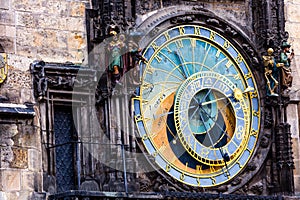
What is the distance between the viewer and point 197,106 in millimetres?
15773

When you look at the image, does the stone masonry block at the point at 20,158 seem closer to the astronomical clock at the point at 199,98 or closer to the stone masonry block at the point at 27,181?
the stone masonry block at the point at 27,181

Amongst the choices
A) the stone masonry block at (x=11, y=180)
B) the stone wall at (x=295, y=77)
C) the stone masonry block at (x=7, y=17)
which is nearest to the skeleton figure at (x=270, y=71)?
the stone wall at (x=295, y=77)

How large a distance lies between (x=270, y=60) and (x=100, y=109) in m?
2.52

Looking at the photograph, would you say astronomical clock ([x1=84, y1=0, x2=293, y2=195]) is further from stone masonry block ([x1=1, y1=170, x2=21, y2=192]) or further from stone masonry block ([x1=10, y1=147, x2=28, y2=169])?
stone masonry block ([x1=1, y1=170, x2=21, y2=192])

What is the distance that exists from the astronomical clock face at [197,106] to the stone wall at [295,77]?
0.67 meters

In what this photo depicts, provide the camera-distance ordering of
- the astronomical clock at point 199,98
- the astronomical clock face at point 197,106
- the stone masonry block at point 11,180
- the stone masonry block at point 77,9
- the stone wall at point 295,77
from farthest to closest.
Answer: the stone wall at point 295,77 → the astronomical clock face at point 197,106 → the stone masonry block at point 77,9 → the astronomical clock at point 199,98 → the stone masonry block at point 11,180

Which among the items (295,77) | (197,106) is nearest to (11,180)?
(197,106)

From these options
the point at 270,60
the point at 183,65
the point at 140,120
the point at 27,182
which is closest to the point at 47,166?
the point at 27,182

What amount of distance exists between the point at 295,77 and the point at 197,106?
5.94 ft

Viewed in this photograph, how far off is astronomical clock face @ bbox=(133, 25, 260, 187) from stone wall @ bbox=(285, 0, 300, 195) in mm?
667

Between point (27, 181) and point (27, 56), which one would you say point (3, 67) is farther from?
point (27, 181)

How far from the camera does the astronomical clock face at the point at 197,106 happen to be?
50.8 feet

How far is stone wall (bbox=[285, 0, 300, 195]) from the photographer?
54.4ft

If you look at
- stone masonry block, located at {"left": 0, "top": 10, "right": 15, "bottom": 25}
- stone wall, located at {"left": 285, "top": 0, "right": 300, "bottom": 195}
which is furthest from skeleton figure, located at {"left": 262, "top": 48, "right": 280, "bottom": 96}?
stone masonry block, located at {"left": 0, "top": 10, "right": 15, "bottom": 25}
